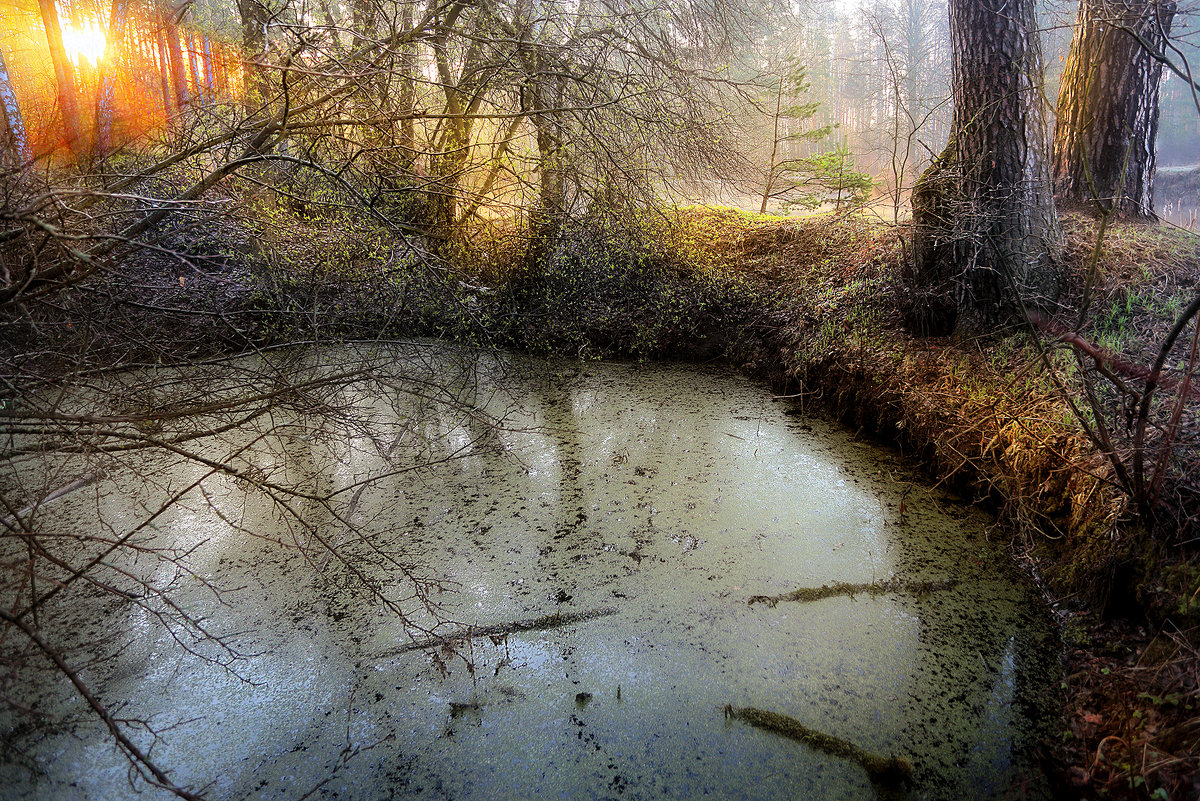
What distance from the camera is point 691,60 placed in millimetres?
4594

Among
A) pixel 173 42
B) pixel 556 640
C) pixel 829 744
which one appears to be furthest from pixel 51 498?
pixel 173 42

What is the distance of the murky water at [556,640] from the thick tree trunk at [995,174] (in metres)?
1.05

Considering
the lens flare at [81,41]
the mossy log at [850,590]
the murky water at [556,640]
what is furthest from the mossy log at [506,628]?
the lens flare at [81,41]

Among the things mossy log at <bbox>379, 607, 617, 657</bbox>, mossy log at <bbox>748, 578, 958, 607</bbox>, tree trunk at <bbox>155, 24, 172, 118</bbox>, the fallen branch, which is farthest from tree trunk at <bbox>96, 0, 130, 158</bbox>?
mossy log at <bbox>748, 578, 958, 607</bbox>

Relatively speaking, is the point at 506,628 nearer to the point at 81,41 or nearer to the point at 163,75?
the point at 163,75

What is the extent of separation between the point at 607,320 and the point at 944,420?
283cm

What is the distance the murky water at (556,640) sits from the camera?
1.65 metres

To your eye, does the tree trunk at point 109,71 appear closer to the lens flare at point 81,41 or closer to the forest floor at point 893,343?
the lens flare at point 81,41

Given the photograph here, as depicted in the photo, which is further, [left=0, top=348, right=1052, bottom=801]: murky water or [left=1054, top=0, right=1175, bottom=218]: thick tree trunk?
[left=1054, top=0, right=1175, bottom=218]: thick tree trunk

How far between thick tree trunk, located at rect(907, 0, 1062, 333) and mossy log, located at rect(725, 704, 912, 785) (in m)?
2.42

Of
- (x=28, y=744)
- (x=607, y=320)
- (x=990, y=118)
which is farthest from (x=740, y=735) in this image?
(x=607, y=320)

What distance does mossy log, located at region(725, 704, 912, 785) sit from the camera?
1.61 meters

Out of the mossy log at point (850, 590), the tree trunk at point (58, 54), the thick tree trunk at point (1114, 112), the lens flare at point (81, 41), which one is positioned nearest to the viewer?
the mossy log at point (850, 590)

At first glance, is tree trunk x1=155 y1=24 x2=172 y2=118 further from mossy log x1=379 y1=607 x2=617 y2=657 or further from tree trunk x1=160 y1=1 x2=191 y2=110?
mossy log x1=379 y1=607 x2=617 y2=657
